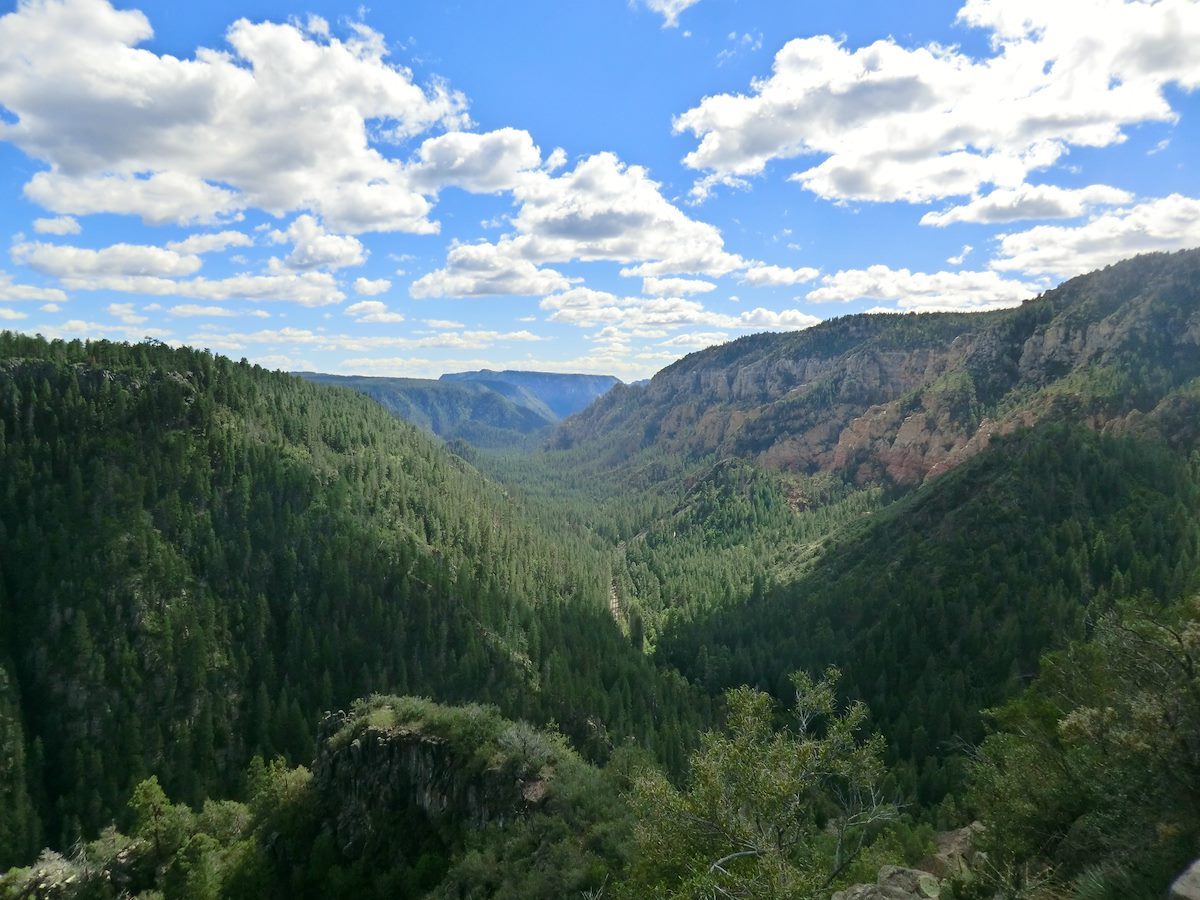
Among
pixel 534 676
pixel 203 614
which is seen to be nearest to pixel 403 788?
pixel 534 676

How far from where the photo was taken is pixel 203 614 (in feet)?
415

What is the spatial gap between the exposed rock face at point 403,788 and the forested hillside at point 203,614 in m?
40.5

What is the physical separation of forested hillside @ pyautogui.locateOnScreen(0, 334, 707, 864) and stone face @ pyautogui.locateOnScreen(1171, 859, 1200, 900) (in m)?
82.5

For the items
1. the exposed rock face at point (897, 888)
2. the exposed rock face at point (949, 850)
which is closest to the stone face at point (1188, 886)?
the exposed rock face at point (897, 888)

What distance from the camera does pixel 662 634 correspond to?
532 feet

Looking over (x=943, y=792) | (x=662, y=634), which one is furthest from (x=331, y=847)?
(x=662, y=634)

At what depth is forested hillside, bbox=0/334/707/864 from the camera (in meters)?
109

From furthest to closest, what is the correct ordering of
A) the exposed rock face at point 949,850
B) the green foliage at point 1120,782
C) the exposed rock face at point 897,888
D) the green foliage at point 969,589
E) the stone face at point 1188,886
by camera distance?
1. the green foliage at point 969,589
2. the exposed rock face at point 949,850
3. the exposed rock face at point 897,888
4. the green foliage at point 1120,782
5. the stone face at point 1188,886

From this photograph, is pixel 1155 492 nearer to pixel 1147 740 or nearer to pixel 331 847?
pixel 1147 740

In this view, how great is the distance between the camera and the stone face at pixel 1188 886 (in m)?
15.2

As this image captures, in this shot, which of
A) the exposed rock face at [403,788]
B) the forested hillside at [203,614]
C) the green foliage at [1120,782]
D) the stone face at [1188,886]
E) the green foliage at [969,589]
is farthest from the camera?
the forested hillside at [203,614]

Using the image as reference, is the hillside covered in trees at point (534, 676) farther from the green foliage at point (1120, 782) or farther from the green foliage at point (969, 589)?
the green foliage at point (969, 589)

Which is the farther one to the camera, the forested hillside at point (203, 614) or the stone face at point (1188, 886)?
the forested hillside at point (203, 614)

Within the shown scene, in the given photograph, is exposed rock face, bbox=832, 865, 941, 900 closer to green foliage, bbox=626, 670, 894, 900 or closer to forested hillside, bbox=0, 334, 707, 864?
green foliage, bbox=626, 670, 894, 900
